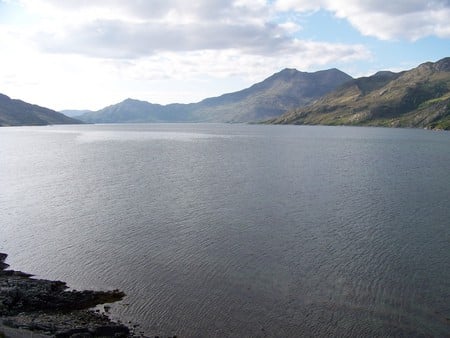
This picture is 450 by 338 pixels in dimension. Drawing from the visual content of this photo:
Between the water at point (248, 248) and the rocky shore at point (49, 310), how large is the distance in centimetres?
203

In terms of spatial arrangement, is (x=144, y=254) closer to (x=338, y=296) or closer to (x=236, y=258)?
(x=236, y=258)

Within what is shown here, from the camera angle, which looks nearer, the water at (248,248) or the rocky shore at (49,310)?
the rocky shore at (49,310)

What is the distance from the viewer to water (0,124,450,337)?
3291cm

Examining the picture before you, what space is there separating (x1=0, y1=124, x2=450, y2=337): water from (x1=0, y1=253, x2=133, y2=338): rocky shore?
203 centimetres

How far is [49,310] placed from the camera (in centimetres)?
3309

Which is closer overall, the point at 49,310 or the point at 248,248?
the point at 49,310

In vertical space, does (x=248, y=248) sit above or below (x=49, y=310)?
above

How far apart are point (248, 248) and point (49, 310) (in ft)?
76.2

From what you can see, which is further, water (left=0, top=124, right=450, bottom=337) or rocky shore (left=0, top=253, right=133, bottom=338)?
water (left=0, top=124, right=450, bottom=337)

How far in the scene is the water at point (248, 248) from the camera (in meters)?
32.9

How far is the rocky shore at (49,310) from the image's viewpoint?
28062 millimetres

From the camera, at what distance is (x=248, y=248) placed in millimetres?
47875

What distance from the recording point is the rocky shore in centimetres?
2806

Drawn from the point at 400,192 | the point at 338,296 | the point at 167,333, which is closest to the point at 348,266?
the point at 338,296
